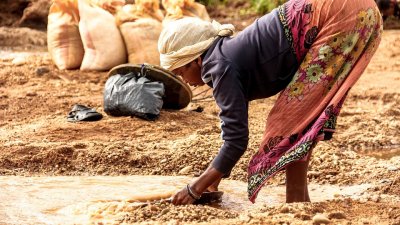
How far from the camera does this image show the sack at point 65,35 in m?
9.45

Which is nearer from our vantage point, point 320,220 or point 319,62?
point 320,220

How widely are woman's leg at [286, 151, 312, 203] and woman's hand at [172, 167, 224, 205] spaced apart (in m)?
0.37

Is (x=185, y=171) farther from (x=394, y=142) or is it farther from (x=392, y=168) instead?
(x=394, y=142)

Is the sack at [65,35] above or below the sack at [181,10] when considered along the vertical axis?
below

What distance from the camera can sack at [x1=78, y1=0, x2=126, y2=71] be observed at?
9164 mm

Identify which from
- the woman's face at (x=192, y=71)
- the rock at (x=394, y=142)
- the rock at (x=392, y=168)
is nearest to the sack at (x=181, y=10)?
the rock at (x=394, y=142)

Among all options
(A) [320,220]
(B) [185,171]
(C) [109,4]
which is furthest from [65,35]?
(A) [320,220]

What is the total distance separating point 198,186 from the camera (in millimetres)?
4141

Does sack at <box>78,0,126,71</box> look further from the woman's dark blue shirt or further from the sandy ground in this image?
the woman's dark blue shirt

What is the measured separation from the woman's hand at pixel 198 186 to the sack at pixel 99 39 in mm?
5222

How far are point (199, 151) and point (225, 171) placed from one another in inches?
66.2

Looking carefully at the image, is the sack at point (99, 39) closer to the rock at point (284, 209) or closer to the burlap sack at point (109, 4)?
the burlap sack at point (109, 4)

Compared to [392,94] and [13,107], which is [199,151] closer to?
[13,107]

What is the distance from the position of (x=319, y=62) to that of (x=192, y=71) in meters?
0.61
